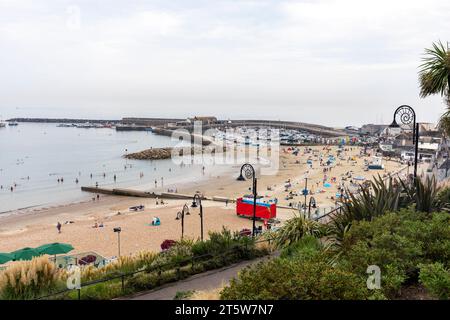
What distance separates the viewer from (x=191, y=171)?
56.9 meters

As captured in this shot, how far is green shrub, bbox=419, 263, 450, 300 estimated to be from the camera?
4855 millimetres

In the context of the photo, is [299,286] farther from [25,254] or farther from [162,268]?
[25,254]

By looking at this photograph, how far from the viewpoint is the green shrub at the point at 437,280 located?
4.86m

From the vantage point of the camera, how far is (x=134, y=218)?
1161 inches

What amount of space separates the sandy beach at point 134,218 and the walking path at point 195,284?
1315 centimetres

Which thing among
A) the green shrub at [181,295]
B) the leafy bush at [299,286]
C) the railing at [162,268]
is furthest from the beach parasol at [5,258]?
the leafy bush at [299,286]

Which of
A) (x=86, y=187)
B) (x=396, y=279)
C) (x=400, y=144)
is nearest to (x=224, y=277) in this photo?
(x=396, y=279)

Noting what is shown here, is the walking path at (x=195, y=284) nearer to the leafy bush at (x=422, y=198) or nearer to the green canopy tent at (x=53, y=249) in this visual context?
the leafy bush at (x=422, y=198)

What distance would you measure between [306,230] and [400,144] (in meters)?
72.7

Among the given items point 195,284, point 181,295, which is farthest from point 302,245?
point 181,295

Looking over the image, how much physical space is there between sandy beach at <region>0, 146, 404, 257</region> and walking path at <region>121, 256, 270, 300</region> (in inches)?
518

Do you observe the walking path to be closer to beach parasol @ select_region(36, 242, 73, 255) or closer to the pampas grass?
the pampas grass

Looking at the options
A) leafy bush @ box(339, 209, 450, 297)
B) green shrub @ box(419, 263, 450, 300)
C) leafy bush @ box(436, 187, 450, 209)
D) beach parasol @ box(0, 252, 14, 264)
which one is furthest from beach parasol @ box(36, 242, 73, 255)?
green shrub @ box(419, 263, 450, 300)
